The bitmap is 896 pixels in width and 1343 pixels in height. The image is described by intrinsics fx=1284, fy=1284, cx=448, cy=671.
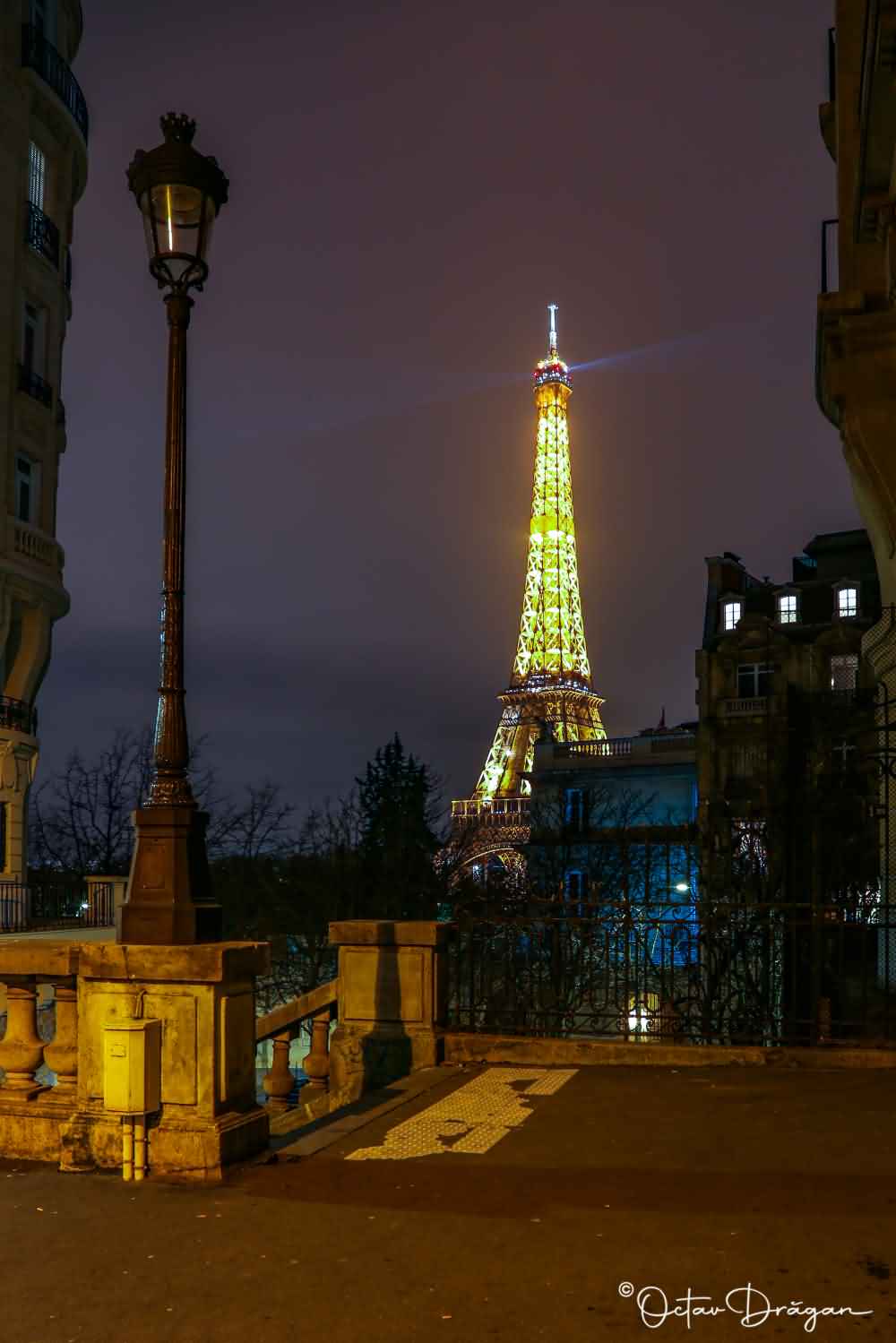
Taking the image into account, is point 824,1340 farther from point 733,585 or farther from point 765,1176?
point 733,585

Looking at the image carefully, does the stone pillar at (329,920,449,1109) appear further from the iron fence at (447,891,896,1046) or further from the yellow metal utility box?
the yellow metal utility box

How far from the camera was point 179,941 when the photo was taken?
7.52 meters

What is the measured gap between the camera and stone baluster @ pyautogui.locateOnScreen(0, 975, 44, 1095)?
802cm

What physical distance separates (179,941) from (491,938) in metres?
4.99

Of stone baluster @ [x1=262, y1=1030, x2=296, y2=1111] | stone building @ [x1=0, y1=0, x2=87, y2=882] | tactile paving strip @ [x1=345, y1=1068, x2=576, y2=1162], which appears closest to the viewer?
tactile paving strip @ [x1=345, y1=1068, x2=576, y2=1162]

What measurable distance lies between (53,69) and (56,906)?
21486 mm

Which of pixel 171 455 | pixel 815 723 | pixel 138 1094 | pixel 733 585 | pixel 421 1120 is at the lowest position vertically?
pixel 421 1120

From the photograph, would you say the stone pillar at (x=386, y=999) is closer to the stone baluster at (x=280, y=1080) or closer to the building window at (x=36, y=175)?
the stone baluster at (x=280, y=1080)

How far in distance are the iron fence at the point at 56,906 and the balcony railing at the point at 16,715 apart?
389cm

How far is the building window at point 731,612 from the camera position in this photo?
53.1 meters

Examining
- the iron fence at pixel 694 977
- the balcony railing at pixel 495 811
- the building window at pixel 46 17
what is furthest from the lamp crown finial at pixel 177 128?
the balcony railing at pixel 495 811

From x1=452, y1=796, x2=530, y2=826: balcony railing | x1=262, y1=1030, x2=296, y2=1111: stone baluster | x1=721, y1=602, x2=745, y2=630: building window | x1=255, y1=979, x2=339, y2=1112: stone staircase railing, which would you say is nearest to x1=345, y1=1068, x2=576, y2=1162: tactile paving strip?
x1=255, y1=979, x2=339, y2=1112: stone staircase railing

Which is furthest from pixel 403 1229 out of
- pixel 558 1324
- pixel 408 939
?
pixel 408 939

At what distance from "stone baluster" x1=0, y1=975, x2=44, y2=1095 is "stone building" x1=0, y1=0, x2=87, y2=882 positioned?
2378 centimetres
